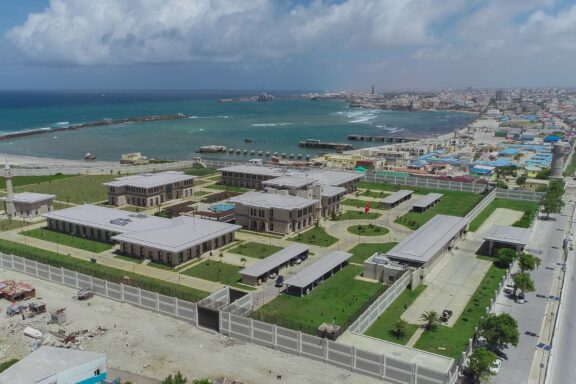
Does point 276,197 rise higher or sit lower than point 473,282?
higher

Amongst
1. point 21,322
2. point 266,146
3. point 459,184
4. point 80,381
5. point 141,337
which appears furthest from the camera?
point 266,146

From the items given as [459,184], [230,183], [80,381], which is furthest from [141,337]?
[459,184]

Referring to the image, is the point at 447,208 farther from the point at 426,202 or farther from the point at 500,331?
the point at 500,331

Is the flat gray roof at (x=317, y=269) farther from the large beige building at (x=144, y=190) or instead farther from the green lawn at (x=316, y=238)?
the large beige building at (x=144, y=190)

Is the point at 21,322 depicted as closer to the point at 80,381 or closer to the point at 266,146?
the point at 80,381

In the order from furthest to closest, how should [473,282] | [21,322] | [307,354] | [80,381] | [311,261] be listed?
[311,261] < [473,282] < [21,322] < [307,354] < [80,381]

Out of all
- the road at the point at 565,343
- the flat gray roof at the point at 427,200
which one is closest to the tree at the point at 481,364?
the road at the point at 565,343
